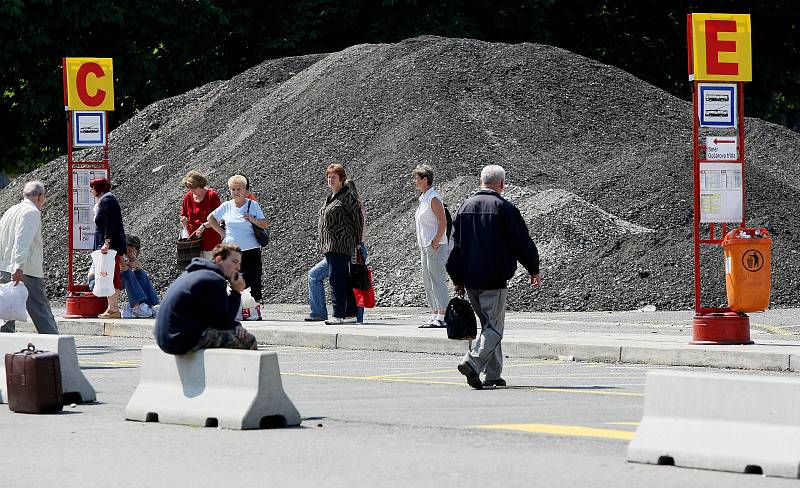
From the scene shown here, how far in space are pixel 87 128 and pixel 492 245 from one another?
38.5ft

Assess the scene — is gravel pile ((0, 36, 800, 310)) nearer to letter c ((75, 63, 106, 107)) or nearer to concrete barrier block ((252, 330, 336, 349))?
letter c ((75, 63, 106, 107))

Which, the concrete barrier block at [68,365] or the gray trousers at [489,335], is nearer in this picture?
the concrete barrier block at [68,365]

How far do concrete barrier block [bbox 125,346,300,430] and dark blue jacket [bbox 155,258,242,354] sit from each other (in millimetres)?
140

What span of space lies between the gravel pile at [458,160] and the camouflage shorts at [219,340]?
1366cm

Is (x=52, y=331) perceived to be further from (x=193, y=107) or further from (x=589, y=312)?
(x=193, y=107)

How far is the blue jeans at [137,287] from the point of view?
2239 centimetres

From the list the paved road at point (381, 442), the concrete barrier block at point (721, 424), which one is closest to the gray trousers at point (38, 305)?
the paved road at point (381, 442)

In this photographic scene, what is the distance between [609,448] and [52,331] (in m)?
8.85

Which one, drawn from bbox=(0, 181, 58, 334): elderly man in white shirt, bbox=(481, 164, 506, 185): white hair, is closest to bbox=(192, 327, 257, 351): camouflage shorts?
bbox=(481, 164, 506, 185): white hair

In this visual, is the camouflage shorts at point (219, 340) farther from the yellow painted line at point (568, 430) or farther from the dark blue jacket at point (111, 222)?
the dark blue jacket at point (111, 222)

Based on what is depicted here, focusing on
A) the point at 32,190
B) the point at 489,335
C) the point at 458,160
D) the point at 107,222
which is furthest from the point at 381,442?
the point at 458,160

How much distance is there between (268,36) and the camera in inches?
2074

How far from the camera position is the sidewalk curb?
1520cm

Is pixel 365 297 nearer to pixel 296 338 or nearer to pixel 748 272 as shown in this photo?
pixel 296 338
